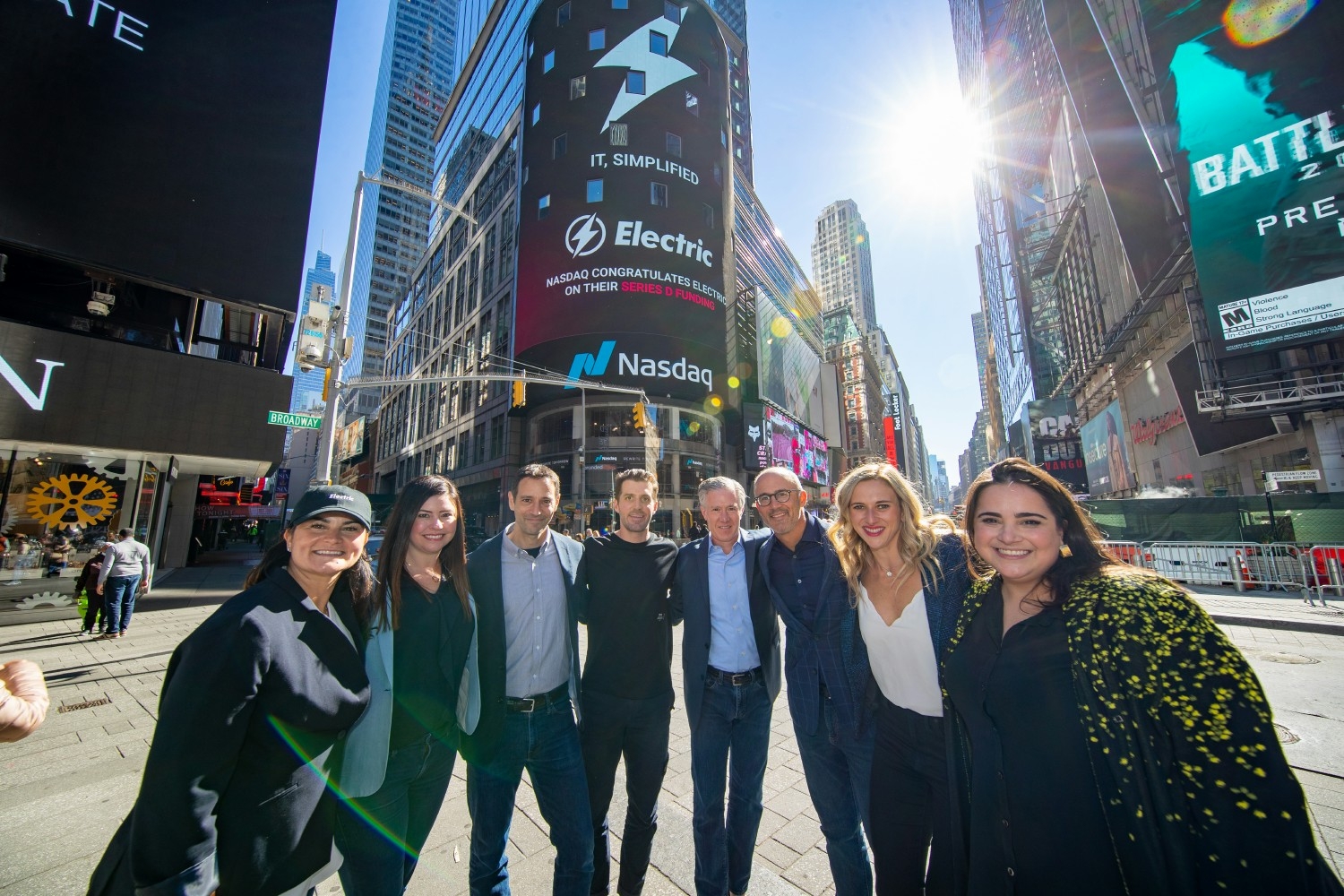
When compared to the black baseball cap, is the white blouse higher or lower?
lower

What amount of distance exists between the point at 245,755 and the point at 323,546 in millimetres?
751

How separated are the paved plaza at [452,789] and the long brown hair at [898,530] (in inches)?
74.8

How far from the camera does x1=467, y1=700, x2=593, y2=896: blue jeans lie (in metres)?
2.55

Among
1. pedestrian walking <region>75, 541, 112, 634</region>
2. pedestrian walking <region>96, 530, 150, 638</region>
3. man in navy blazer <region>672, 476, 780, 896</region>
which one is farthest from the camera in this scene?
pedestrian walking <region>75, 541, 112, 634</region>

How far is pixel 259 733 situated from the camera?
5.62 ft

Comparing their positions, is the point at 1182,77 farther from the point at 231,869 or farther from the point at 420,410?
the point at 420,410

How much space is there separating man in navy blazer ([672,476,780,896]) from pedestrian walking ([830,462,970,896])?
70 centimetres

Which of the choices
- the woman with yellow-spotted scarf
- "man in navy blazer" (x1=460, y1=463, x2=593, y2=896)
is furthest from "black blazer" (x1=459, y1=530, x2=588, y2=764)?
the woman with yellow-spotted scarf

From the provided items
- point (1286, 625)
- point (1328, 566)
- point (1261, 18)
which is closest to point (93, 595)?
point (1286, 625)

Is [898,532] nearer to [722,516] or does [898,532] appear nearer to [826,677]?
[826,677]

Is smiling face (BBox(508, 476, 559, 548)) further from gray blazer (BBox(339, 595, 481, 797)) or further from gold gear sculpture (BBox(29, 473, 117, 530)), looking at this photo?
gold gear sculpture (BBox(29, 473, 117, 530))

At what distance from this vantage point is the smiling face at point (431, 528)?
2.67 m

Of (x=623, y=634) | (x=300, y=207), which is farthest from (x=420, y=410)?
(x=623, y=634)

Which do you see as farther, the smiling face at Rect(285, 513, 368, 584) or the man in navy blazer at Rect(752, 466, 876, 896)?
the man in navy blazer at Rect(752, 466, 876, 896)
